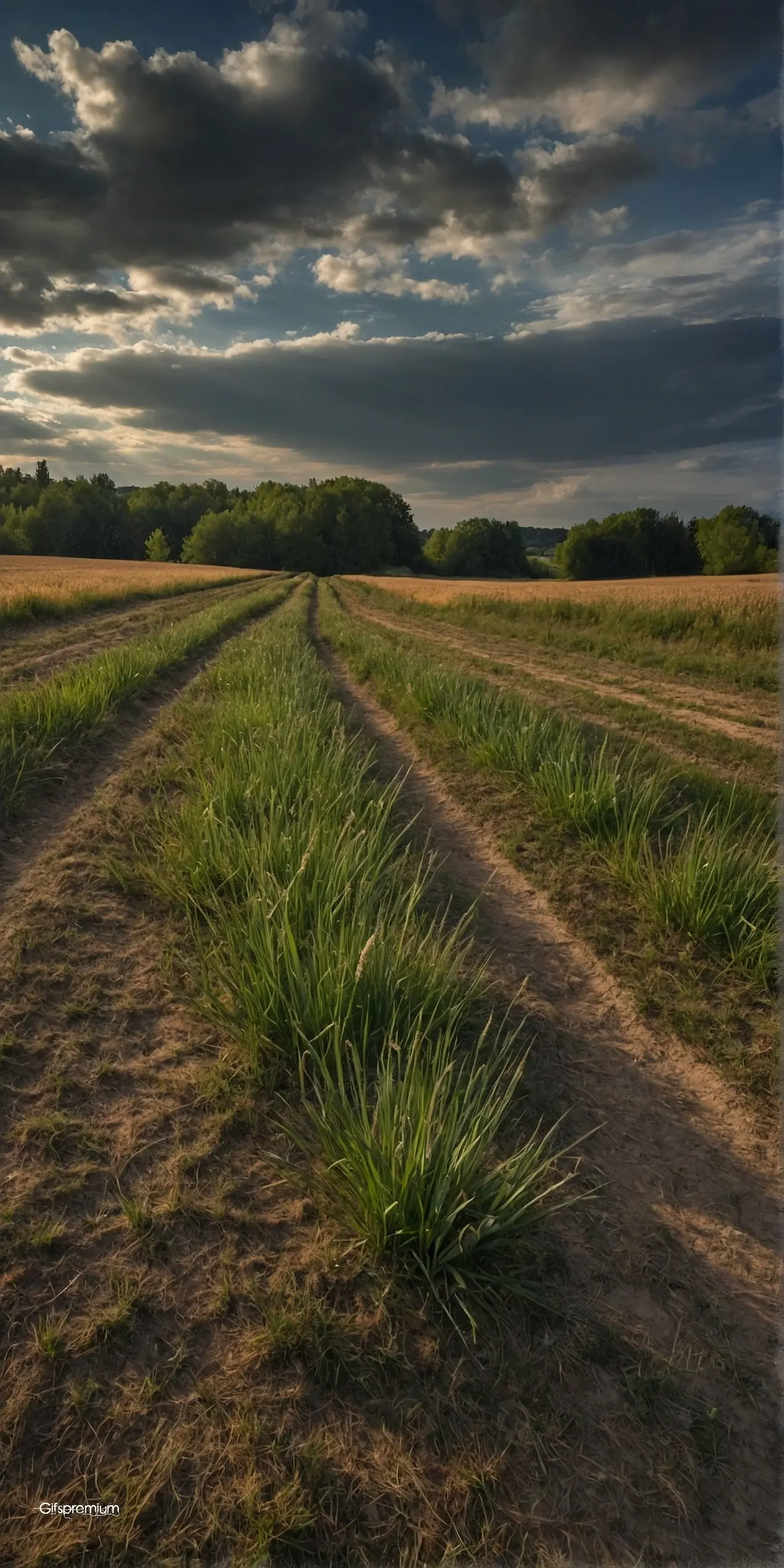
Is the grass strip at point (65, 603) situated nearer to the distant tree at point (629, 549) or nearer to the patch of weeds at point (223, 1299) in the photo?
the patch of weeds at point (223, 1299)

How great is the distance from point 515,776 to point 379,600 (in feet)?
111

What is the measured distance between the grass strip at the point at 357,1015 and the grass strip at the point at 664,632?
37.5ft

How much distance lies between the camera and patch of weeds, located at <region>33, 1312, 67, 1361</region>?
75.6 inches

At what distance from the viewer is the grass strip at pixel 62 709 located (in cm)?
640

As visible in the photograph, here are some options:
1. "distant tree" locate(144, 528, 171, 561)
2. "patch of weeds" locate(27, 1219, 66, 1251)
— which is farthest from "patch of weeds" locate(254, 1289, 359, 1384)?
"distant tree" locate(144, 528, 171, 561)

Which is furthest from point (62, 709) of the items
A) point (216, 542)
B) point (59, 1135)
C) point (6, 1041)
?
point (216, 542)

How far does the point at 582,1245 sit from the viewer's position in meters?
2.51

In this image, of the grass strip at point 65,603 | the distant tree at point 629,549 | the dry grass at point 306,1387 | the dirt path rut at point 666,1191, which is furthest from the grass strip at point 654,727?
the distant tree at point 629,549

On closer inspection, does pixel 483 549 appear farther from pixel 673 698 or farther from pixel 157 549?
pixel 673 698

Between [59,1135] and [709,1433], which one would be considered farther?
[59,1135]

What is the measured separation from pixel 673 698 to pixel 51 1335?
12.3 meters

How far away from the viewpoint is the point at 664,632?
18656 millimetres

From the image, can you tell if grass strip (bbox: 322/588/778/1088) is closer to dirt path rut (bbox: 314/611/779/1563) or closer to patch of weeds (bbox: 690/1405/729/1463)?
dirt path rut (bbox: 314/611/779/1563)

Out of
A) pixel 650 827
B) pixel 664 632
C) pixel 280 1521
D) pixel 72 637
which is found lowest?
pixel 280 1521
